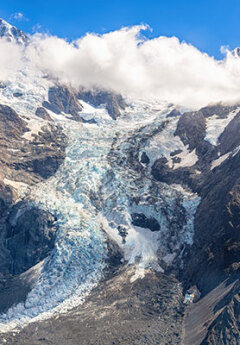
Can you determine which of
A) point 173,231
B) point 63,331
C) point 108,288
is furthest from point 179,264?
point 63,331

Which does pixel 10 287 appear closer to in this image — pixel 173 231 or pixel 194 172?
pixel 173 231

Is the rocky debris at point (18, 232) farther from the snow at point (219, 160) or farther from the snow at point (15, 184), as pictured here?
the snow at point (219, 160)

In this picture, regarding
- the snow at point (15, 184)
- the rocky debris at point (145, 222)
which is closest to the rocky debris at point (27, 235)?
the snow at point (15, 184)

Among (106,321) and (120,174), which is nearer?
(106,321)

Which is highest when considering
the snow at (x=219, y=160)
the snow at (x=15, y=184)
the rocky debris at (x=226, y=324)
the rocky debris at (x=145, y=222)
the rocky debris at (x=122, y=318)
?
the snow at (x=15, y=184)

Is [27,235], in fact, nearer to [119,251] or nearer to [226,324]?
[119,251]

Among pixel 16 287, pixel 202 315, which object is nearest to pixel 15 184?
pixel 16 287
